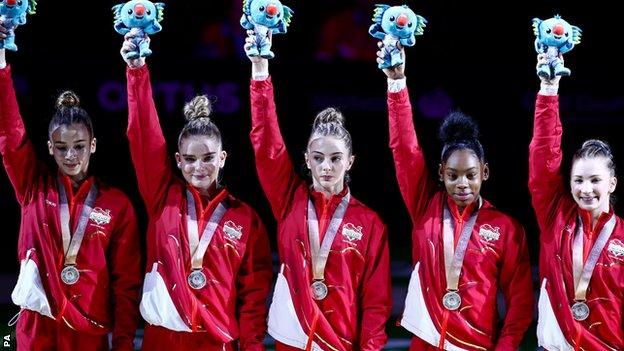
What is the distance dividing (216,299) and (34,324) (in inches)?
28.7

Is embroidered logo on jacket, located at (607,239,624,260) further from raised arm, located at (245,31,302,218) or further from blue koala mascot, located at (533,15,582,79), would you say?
raised arm, located at (245,31,302,218)

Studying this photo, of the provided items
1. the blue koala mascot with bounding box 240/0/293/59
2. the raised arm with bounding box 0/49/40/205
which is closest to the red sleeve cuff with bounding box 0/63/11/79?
the raised arm with bounding box 0/49/40/205

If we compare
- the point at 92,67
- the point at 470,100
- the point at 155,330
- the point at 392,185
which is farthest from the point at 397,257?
the point at 155,330

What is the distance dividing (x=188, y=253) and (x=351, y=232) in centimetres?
66

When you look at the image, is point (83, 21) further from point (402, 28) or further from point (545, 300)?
point (545, 300)

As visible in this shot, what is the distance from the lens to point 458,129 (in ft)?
14.8

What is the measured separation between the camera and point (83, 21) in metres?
6.05

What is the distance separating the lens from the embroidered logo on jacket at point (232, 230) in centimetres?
436

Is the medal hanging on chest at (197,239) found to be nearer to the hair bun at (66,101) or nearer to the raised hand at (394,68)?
the hair bun at (66,101)

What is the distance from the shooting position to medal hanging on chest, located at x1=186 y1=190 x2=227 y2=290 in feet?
14.0

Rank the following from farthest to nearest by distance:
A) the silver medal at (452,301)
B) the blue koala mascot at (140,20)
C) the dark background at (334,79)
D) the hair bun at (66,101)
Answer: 1. the dark background at (334,79)
2. the hair bun at (66,101)
3. the silver medal at (452,301)
4. the blue koala mascot at (140,20)

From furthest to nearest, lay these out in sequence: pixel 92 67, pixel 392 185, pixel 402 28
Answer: pixel 392 185, pixel 92 67, pixel 402 28

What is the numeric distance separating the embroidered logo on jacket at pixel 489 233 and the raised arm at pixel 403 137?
1.01 ft

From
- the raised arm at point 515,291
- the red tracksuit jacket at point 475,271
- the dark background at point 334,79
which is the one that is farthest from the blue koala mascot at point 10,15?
the raised arm at point 515,291
